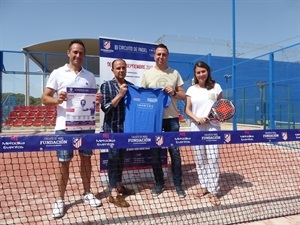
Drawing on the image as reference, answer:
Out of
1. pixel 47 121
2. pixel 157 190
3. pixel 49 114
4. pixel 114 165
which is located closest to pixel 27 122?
pixel 47 121

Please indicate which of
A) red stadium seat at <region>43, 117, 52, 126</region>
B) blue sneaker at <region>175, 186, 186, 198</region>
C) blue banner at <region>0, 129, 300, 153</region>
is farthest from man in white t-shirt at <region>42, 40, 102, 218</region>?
red stadium seat at <region>43, 117, 52, 126</region>

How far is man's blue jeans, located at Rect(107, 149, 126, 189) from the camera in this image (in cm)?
377

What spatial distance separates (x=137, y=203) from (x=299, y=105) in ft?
53.2

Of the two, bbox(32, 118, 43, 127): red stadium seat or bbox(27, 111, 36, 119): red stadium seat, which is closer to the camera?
bbox(32, 118, 43, 127): red stadium seat

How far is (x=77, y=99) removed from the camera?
3.26m

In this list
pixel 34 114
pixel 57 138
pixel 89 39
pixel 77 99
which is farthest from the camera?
pixel 89 39

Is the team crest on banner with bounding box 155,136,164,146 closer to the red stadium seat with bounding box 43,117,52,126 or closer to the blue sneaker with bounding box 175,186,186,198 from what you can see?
the blue sneaker with bounding box 175,186,186,198

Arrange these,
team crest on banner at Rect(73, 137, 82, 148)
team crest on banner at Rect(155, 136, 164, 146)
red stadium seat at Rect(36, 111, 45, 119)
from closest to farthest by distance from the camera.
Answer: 1. team crest on banner at Rect(73, 137, 82, 148)
2. team crest on banner at Rect(155, 136, 164, 146)
3. red stadium seat at Rect(36, 111, 45, 119)

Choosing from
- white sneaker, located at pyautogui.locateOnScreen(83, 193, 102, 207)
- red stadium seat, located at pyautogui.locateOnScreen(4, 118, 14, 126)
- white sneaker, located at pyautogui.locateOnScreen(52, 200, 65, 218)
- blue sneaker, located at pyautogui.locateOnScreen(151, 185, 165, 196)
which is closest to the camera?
white sneaker, located at pyautogui.locateOnScreen(52, 200, 65, 218)

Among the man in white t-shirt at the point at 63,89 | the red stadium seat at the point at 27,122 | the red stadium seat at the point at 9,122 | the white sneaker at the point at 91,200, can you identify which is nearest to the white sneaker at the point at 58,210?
the man in white t-shirt at the point at 63,89

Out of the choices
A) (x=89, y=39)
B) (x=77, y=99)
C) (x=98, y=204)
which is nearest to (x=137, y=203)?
(x=98, y=204)

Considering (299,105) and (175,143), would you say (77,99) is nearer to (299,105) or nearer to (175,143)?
(175,143)

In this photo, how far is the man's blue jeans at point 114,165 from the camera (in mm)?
3771

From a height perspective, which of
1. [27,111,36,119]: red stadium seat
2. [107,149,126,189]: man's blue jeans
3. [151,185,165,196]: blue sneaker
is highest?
[27,111,36,119]: red stadium seat
